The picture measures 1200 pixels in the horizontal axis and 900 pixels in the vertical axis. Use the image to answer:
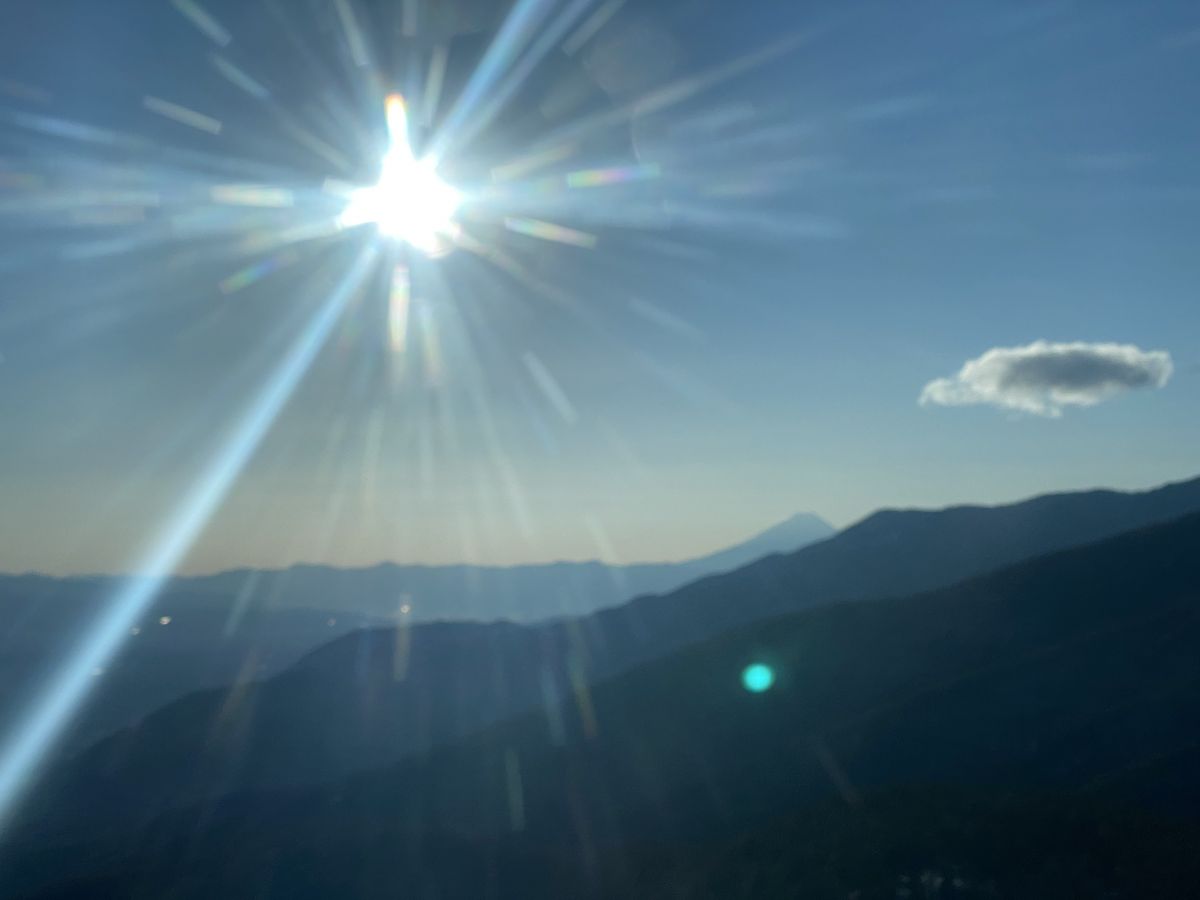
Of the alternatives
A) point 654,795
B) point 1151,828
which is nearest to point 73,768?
point 654,795

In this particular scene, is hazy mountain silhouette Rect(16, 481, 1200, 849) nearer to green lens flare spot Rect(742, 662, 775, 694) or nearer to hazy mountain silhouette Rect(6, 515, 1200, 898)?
hazy mountain silhouette Rect(6, 515, 1200, 898)

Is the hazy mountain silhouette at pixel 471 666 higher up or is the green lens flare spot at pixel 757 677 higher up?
the hazy mountain silhouette at pixel 471 666

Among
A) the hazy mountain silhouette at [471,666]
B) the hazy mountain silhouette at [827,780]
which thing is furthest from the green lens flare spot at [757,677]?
the hazy mountain silhouette at [471,666]

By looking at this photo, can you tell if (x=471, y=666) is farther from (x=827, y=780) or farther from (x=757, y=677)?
(x=827, y=780)

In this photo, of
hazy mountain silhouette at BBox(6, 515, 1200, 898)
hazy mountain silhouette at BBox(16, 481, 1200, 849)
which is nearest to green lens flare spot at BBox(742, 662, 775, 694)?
hazy mountain silhouette at BBox(6, 515, 1200, 898)

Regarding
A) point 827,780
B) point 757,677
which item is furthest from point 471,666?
point 827,780

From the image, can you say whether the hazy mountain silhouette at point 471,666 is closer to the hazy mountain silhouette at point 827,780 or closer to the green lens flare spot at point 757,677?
the hazy mountain silhouette at point 827,780

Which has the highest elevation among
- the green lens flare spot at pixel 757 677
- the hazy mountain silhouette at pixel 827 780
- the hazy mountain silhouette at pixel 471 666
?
the hazy mountain silhouette at pixel 471 666
